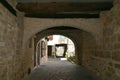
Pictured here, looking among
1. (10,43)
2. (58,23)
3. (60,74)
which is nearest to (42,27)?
(58,23)

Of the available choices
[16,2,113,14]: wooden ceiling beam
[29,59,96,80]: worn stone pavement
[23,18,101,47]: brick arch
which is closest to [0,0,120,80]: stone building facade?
[23,18,101,47]: brick arch

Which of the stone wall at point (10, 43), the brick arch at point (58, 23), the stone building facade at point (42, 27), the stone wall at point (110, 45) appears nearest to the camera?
the stone wall at point (10, 43)

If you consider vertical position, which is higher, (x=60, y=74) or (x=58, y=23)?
(x=58, y=23)

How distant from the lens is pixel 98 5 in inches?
185

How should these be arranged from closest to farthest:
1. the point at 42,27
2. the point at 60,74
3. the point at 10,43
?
the point at 10,43
the point at 42,27
the point at 60,74

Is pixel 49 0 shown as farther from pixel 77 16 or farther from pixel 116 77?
pixel 116 77

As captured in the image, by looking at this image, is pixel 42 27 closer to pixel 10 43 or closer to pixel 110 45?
pixel 10 43

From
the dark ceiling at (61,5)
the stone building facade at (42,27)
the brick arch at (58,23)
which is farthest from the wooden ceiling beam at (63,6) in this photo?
the brick arch at (58,23)

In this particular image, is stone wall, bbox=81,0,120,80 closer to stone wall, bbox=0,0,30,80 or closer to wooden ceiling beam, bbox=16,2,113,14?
wooden ceiling beam, bbox=16,2,113,14

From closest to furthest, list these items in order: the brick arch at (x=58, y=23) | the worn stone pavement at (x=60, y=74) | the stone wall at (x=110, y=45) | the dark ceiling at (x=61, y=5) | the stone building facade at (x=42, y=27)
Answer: the stone building facade at (x=42, y=27), the stone wall at (x=110, y=45), the dark ceiling at (x=61, y=5), the brick arch at (x=58, y=23), the worn stone pavement at (x=60, y=74)

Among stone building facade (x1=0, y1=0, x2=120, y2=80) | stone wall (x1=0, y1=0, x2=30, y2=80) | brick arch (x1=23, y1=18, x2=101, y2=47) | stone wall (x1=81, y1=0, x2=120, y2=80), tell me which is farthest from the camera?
brick arch (x1=23, y1=18, x2=101, y2=47)

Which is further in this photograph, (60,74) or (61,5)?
(60,74)

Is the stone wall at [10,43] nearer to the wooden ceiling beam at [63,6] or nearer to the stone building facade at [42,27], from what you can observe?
the stone building facade at [42,27]

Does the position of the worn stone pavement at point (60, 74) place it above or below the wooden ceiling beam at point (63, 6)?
below
